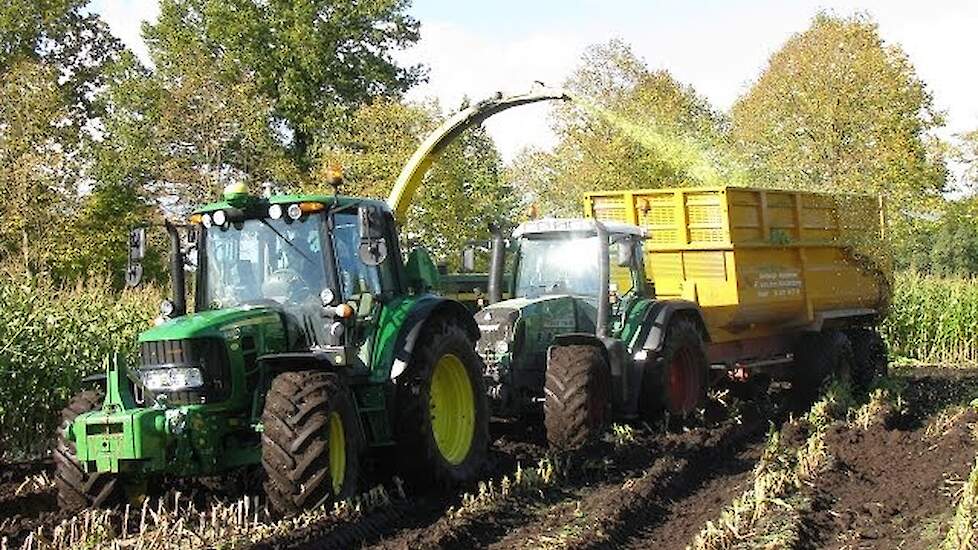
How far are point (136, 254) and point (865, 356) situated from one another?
32.5 ft

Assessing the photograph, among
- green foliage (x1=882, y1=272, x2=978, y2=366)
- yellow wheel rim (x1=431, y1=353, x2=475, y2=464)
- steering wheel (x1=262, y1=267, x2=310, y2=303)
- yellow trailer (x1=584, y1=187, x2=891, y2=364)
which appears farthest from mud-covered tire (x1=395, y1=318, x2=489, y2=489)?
green foliage (x1=882, y1=272, x2=978, y2=366)

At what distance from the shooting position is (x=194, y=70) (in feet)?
88.5

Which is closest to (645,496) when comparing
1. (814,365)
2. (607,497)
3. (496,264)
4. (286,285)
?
(607,497)

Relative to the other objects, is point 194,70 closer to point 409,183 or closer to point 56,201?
point 56,201

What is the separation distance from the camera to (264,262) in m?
7.59

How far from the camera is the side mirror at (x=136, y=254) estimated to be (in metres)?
7.52

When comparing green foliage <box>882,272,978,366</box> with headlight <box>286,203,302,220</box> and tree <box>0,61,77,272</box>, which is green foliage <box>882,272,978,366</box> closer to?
tree <box>0,61,77,272</box>

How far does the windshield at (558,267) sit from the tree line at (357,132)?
6528 mm

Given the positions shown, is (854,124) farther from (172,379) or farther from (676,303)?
(172,379)

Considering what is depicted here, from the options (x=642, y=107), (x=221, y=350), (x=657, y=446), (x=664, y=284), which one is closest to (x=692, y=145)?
(x=642, y=107)

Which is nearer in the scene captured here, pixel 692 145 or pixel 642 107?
pixel 692 145

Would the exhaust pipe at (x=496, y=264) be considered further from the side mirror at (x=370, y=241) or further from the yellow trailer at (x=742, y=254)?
the side mirror at (x=370, y=241)

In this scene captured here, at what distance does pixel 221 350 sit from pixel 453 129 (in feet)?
25.0

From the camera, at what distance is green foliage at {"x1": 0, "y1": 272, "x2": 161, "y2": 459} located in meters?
9.86
